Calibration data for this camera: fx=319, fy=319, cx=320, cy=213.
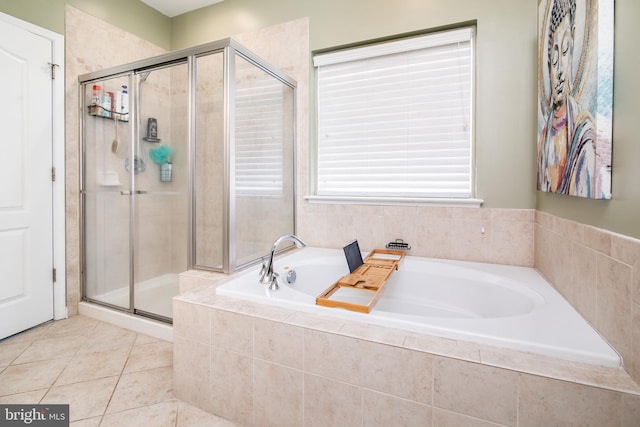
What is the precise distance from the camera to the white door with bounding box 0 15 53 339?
2.11 m

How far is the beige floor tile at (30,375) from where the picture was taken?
166cm

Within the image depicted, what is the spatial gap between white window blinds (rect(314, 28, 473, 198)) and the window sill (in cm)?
7

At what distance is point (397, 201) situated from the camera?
236cm

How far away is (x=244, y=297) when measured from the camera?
5.03ft

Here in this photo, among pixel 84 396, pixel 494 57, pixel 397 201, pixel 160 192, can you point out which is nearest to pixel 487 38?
pixel 494 57

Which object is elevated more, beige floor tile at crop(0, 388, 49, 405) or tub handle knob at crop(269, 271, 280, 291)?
tub handle knob at crop(269, 271, 280, 291)

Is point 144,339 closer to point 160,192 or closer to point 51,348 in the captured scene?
point 51,348

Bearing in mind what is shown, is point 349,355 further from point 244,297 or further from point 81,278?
point 81,278

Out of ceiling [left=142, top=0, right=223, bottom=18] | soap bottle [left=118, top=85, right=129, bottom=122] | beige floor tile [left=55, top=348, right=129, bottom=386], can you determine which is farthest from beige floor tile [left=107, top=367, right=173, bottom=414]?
ceiling [left=142, top=0, right=223, bottom=18]

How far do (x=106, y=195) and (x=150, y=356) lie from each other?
131cm

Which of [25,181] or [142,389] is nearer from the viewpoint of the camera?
[142,389]

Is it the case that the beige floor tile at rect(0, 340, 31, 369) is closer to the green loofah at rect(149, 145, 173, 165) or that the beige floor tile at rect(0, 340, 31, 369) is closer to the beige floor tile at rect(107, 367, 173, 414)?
the beige floor tile at rect(107, 367, 173, 414)

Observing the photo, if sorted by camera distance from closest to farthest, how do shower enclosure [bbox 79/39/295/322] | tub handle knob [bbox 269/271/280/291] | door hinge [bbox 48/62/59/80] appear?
tub handle knob [bbox 269/271/280/291] < shower enclosure [bbox 79/39/295/322] < door hinge [bbox 48/62/59/80]

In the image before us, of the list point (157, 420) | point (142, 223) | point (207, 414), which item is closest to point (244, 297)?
point (207, 414)
